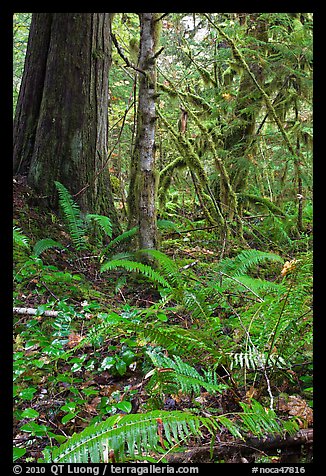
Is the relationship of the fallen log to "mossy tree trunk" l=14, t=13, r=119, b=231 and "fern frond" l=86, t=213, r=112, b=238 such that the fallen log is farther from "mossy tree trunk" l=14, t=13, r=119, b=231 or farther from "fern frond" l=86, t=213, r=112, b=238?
"mossy tree trunk" l=14, t=13, r=119, b=231

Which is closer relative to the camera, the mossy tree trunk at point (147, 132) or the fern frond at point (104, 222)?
the mossy tree trunk at point (147, 132)

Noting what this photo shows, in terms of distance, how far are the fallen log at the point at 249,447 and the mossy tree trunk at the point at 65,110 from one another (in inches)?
133

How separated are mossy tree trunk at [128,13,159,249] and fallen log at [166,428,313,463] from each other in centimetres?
235

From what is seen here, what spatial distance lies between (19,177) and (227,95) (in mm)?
3096

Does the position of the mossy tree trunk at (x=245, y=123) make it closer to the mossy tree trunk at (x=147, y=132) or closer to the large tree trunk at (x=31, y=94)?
the mossy tree trunk at (x=147, y=132)

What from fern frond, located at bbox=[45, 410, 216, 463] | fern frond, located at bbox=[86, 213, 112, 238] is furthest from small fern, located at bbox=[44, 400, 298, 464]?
fern frond, located at bbox=[86, 213, 112, 238]

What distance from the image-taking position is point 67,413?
2.39 metres

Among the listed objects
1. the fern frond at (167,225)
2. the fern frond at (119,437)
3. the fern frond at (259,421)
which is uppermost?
the fern frond at (167,225)

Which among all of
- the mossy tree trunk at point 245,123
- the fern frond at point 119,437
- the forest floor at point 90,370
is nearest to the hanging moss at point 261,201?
the mossy tree trunk at point 245,123

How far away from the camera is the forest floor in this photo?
203cm

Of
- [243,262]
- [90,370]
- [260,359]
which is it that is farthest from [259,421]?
[243,262]

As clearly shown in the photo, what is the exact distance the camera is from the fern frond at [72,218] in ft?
14.1

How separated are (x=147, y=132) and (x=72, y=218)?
1286 mm
